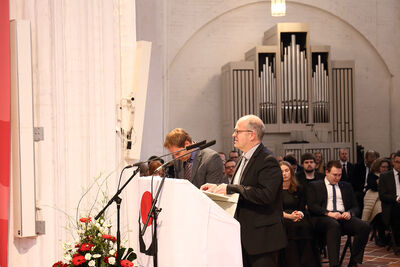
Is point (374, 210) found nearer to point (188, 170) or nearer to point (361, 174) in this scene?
point (361, 174)

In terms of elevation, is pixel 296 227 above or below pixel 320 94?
below

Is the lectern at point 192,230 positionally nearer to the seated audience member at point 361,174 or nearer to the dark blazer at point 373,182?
the dark blazer at point 373,182

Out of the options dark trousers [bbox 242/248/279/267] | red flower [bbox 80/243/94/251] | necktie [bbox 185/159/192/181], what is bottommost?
dark trousers [bbox 242/248/279/267]

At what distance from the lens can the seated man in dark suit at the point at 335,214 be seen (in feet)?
23.2

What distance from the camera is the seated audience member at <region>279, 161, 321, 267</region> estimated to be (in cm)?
687

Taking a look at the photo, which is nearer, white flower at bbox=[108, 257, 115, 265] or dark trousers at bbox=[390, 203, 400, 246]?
white flower at bbox=[108, 257, 115, 265]

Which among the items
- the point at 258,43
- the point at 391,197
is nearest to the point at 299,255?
the point at 391,197

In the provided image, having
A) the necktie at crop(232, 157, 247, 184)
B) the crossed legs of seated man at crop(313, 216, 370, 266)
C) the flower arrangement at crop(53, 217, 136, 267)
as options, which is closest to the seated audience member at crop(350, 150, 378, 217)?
the crossed legs of seated man at crop(313, 216, 370, 266)

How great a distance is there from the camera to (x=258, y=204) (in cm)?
435

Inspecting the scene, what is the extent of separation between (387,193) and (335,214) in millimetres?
1612

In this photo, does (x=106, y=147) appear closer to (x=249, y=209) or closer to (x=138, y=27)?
(x=249, y=209)

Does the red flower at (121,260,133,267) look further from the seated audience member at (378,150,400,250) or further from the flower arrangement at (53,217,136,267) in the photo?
the seated audience member at (378,150,400,250)

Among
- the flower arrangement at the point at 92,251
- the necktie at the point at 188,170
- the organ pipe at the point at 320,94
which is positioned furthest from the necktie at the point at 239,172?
the organ pipe at the point at 320,94

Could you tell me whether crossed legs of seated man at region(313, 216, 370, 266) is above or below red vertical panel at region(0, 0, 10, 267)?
below
